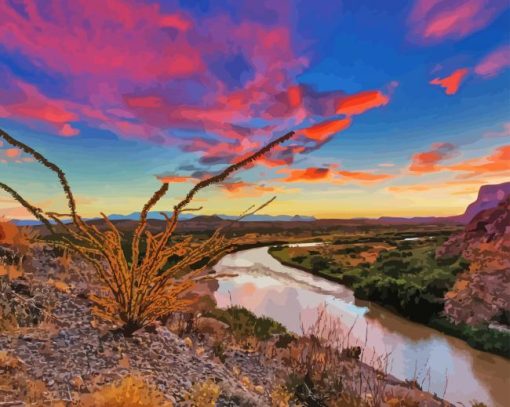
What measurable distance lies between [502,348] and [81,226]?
21.4 feet

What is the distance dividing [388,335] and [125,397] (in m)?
6.21

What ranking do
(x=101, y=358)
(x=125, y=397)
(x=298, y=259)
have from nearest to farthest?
(x=125, y=397) < (x=101, y=358) < (x=298, y=259)

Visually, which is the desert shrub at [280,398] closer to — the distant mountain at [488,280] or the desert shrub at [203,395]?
the desert shrub at [203,395]

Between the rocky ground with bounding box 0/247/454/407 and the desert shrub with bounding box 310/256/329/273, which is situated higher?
the rocky ground with bounding box 0/247/454/407

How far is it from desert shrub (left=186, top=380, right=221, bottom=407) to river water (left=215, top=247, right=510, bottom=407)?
5.41 ft

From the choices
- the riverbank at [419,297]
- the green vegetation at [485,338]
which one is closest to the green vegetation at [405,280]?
the riverbank at [419,297]

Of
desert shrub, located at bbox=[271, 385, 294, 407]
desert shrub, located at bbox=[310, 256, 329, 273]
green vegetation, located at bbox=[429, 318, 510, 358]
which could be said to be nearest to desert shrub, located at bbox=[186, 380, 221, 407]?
desert shrub, located at bbox=[271, 385, 294, 407]

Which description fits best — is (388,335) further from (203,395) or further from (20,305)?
(20,305)

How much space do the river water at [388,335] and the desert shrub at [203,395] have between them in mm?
1648

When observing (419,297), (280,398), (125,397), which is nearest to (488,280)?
(419,297)

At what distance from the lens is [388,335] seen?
7555 mm

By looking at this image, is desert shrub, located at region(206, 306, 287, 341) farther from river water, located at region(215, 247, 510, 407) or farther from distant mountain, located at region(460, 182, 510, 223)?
distant mountain, located at region(460, 182, 510, 223)

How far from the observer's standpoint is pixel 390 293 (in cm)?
977

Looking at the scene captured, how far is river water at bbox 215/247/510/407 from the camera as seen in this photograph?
5406 mm
